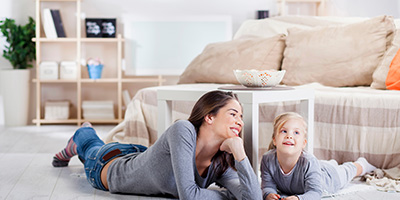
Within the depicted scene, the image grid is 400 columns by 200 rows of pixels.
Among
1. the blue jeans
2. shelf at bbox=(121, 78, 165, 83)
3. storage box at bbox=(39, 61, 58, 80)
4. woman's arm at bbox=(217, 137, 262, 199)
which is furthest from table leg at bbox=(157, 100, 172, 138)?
storage box at bbox=(39, 61, 58, 80)

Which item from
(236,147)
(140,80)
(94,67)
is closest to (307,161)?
(236,147)

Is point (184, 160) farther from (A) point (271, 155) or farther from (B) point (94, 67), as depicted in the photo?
(B) point (94, 67)

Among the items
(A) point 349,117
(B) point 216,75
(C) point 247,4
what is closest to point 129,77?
(C) point 247,4

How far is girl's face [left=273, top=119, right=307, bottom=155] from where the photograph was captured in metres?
1.71

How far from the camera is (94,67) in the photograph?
4.05 metres

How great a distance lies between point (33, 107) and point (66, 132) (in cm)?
79

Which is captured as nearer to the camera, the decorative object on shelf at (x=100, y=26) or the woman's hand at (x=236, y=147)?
the woman's hand at (x=236, y=147)

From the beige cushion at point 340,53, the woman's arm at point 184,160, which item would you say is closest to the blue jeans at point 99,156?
the woman's arm at point 184,160

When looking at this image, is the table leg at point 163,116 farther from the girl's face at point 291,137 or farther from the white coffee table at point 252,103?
the girl's face at point 291,137

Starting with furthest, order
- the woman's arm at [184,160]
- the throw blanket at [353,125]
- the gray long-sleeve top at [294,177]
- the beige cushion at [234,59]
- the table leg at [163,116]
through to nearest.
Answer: the beige cushion at [234,59]
the throw blanket at [353,125]
the table leg at [163,116]
the gray long-sleeve top at [294,177]
the woman's arm at [184,160]

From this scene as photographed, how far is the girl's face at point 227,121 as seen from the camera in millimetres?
1625

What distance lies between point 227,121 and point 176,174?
0.80 ft

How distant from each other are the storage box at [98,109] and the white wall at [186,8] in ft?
1.43

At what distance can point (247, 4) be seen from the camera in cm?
428
